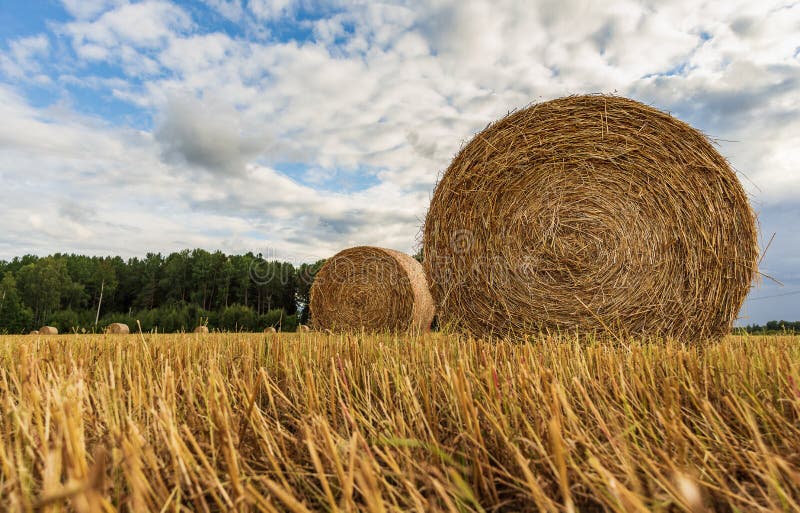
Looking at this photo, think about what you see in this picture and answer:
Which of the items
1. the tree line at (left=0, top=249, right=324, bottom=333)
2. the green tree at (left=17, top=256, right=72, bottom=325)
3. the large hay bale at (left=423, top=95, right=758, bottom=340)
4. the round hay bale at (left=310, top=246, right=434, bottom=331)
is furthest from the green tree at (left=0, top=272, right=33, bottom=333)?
the large hay bale at (left=423, top=95, right=758, bottom=340)

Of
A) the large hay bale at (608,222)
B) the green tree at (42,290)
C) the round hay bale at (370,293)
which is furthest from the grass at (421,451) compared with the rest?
the green tree at (42,290)

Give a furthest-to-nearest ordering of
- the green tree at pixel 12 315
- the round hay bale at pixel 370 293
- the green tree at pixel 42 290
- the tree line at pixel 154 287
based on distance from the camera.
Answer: the green tree at pixel 42 290 → the tree line at pixel 154 287 → the green tree at pixel 12 315 → the round hay bale at pixel 370 293

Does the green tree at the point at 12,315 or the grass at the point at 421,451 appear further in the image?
the green tree at the point at 12,315

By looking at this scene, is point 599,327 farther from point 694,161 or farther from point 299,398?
point 299,398

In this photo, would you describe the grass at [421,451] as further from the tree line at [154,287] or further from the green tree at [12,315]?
the green tree at [12,315]

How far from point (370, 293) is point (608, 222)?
535cm

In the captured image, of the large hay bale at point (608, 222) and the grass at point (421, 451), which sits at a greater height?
the large hay bale at point (608, 222)

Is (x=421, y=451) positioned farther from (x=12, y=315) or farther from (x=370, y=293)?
(x=12, y=315)

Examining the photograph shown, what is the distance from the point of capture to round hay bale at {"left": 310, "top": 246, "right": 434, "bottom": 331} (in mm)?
8883

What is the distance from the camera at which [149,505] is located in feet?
3.80

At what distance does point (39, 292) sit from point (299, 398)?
4657 cm

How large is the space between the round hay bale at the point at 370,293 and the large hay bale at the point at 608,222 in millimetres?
4101

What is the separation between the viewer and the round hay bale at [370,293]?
8.88m

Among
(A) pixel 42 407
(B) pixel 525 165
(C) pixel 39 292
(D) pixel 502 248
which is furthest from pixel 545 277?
(C) pixel 39 292
